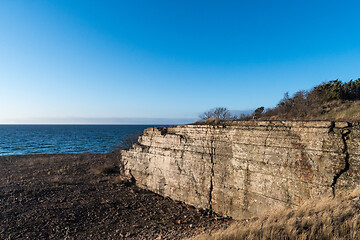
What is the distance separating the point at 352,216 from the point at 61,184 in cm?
1618

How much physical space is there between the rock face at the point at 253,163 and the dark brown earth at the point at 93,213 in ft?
3.28

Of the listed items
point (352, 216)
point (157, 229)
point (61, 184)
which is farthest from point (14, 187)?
point (352, 216)

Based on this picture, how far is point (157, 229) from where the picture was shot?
780 cm

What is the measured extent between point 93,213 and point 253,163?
795 centimetres

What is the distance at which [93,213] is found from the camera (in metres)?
9.48

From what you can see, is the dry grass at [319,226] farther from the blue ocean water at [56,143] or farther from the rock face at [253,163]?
the blue ocean water at [56,143]

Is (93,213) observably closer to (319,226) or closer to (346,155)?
(319,226)

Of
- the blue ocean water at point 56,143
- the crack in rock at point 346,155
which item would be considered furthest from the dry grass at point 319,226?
the blue ocean water at point 56,143

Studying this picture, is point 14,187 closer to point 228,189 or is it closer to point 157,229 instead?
point 157,229

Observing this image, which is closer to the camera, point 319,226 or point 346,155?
point 319,226

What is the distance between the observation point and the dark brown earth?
766 cm

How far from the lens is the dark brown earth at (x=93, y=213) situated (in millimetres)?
7656

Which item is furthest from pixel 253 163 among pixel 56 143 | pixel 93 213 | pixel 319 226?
pixel 56 143

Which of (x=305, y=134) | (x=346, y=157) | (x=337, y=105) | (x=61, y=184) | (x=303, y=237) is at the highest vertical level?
(x=337, y=105)
